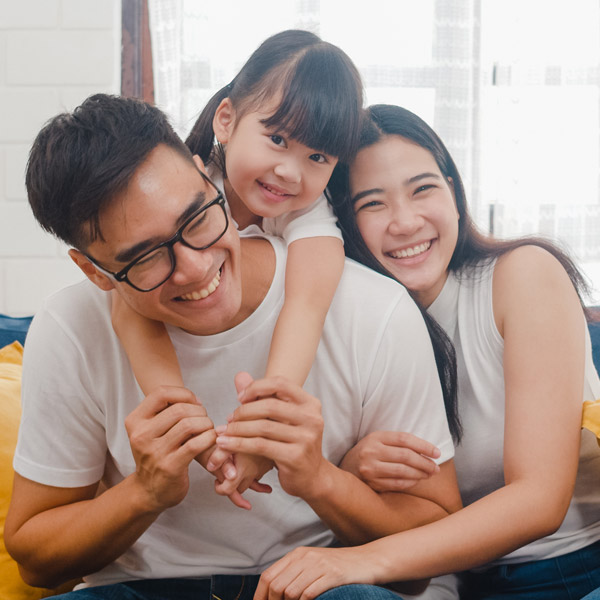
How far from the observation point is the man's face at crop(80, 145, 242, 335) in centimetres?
109

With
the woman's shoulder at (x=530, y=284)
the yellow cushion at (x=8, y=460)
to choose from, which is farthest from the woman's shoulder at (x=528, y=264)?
the yellow cushion at (x=8, y=460)

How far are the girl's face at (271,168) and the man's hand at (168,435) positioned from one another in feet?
1.57

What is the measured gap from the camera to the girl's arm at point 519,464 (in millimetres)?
1105

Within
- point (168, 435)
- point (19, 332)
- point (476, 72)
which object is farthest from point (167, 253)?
point (476, 72)

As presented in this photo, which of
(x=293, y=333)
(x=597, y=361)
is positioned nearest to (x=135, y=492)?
(x=293, y=333)

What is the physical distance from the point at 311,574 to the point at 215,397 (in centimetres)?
38

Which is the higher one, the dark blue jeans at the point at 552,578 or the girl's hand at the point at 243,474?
the girl's hand at the point at 243,474

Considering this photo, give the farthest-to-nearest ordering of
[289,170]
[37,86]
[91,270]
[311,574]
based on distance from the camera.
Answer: [37,86]
[289,170]
[91,270]
[311,574]

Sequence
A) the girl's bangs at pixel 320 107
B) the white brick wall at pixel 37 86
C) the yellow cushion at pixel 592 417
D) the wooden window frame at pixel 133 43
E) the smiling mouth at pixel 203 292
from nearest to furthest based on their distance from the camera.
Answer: the smiling mouth at pixel 203 292
the yellow cushion at pixel 592 417
the girl's bangs at pixel 320 107
the white brick wall at pixel 37 86
the wooden window frame at pixel 133 43

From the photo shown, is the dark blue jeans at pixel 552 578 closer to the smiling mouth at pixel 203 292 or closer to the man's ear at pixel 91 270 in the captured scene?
the smiling mouth at pixel 203 292

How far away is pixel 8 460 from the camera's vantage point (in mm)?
1518

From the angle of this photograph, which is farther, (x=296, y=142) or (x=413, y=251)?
(x=413, y=251)

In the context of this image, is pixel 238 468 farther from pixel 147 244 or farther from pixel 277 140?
pixel 277 140

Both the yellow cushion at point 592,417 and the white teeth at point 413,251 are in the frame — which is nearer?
the yellow cushion at point 592,417
